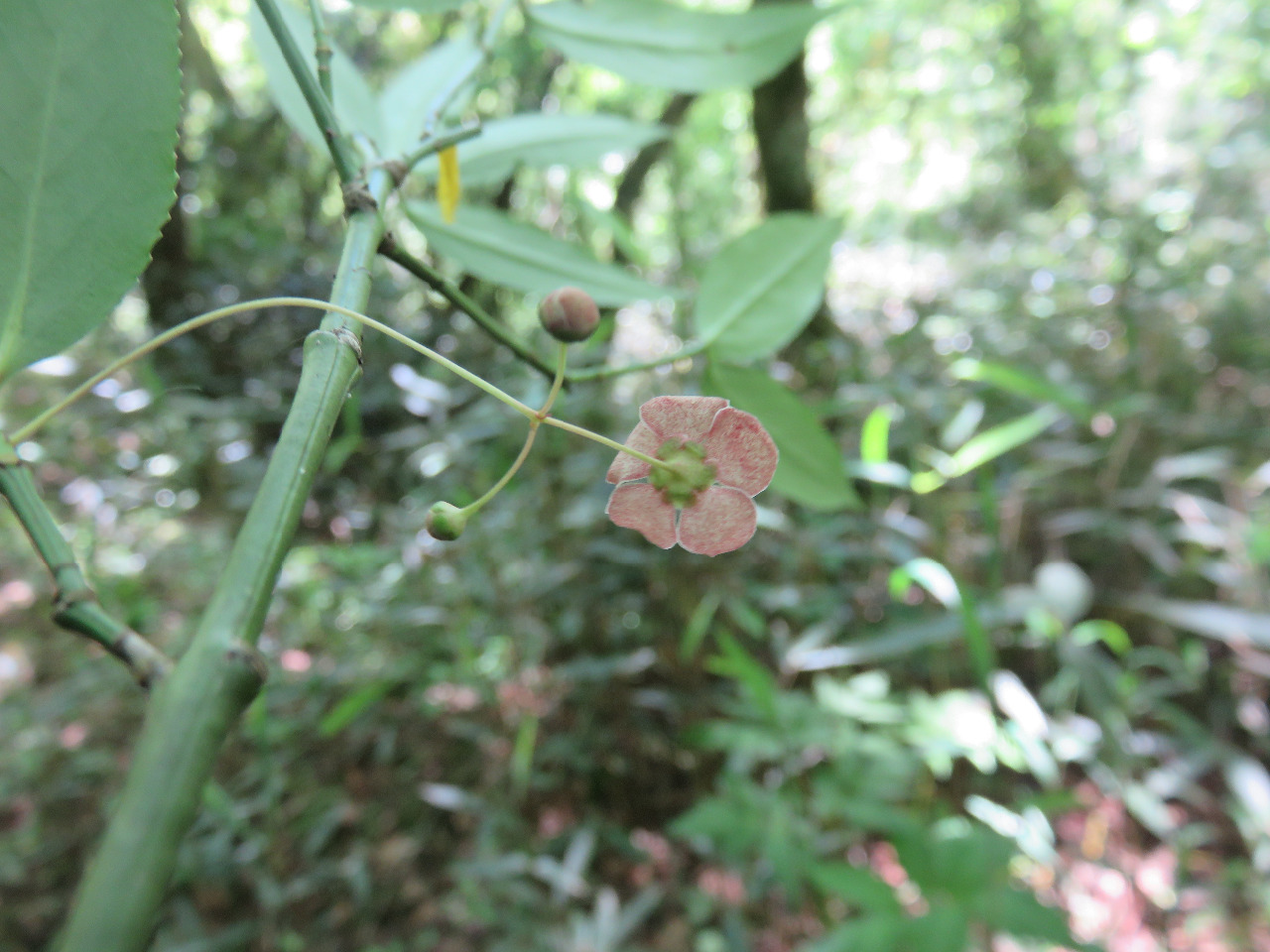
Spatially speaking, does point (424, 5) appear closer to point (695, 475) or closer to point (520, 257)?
point (520, 257)

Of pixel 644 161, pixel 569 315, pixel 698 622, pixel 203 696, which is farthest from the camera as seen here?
pixel 644 161

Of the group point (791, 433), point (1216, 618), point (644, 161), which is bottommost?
point (1216, 618)

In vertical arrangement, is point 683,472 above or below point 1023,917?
above

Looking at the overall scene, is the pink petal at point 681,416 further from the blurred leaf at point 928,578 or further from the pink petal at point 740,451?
the blurred leaf at point 928,578

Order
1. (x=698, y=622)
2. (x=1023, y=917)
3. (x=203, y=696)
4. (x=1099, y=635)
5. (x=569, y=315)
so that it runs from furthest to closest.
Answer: (x=1099, y=635) < (x=698, y=622) < (x=1023, y=917) < (x=569, y=315) < (x=203, y=696)

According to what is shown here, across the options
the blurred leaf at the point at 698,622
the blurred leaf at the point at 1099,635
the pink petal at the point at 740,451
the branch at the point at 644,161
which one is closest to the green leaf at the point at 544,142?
the pink petal at the point at 740,451

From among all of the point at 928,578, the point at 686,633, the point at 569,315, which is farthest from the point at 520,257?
the point at 686,633

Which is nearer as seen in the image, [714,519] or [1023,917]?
[714,519]
